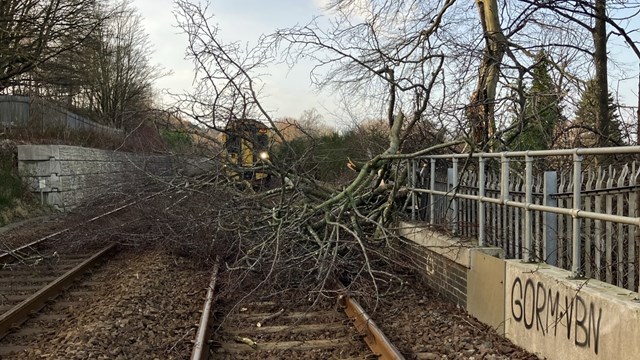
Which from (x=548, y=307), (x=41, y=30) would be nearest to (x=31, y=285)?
(x=548, y=307)

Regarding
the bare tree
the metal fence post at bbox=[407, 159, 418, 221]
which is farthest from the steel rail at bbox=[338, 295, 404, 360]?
the bare tree

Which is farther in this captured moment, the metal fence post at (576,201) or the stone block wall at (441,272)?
the stone block wall at (441,272)

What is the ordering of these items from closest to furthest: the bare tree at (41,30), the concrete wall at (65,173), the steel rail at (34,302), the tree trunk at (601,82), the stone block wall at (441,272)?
1. the steel rail at (34,302)
2. the stone block wall at (441,272)
3. the tree trunk at (601,82)
4. the concrete wall at (65,173)
5. the bare tree at (41,30)

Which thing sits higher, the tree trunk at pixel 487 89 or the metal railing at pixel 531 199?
the tree trunk at pixel 487 89

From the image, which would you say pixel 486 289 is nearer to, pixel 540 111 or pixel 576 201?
pixel 576 201

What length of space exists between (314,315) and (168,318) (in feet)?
5.63

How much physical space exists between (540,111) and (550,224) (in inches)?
173

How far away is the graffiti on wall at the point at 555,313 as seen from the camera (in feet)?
13.8

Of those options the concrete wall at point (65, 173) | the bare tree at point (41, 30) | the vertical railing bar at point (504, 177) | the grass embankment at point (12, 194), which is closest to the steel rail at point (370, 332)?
the vertical railing bar at point (504, 177)

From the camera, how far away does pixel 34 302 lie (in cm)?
701

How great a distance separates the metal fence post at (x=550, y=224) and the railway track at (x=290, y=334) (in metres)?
1.78

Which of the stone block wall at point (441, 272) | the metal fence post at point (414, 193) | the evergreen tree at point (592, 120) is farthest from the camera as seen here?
the evergreen tree at point (592, 120)

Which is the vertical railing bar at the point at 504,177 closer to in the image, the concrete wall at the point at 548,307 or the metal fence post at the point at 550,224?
the metal fence post at the point at 550,224

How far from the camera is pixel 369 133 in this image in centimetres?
1367
